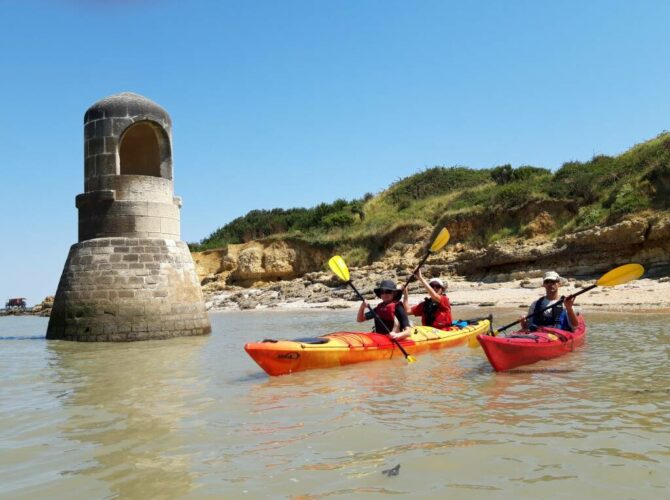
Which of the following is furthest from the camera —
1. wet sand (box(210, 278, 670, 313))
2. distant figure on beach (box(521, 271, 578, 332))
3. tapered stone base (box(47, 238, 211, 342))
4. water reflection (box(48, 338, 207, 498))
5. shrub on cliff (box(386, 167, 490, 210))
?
shrub on cliff (box(386, 167, 490, 210))

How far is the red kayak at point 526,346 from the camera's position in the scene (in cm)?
623

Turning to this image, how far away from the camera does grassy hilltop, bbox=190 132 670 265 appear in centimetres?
1816

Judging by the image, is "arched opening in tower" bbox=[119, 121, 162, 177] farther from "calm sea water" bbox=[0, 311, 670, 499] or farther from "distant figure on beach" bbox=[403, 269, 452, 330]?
"distant figure on beach" bbox=[403, 269, 452, 330]

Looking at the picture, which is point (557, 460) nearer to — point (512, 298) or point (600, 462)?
point (600, 462)

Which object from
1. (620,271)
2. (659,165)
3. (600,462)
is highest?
(659,165)

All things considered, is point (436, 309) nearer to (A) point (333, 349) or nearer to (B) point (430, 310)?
(B) point (430, 310)

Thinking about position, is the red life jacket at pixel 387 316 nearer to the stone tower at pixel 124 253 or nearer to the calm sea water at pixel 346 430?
the calm sea water at pixel 346 430

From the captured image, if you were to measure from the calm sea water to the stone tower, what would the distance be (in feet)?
9.98

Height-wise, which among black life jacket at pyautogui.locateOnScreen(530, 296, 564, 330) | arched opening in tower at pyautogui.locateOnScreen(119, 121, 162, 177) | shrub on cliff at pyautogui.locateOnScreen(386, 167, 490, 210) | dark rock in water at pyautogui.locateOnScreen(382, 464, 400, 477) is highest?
shrub on cliff at pyautogui.locateOnScreen(386, 167, 490, 210)

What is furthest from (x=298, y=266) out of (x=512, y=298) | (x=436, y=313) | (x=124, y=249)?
(x=436, y=313)

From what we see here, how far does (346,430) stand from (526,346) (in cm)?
302

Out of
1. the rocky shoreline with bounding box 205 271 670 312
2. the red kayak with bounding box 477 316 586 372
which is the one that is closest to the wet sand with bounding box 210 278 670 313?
the rocky shoreline with bounding box 205 271 670 312

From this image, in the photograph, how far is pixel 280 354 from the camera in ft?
21.3

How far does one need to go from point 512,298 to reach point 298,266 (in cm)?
1402
